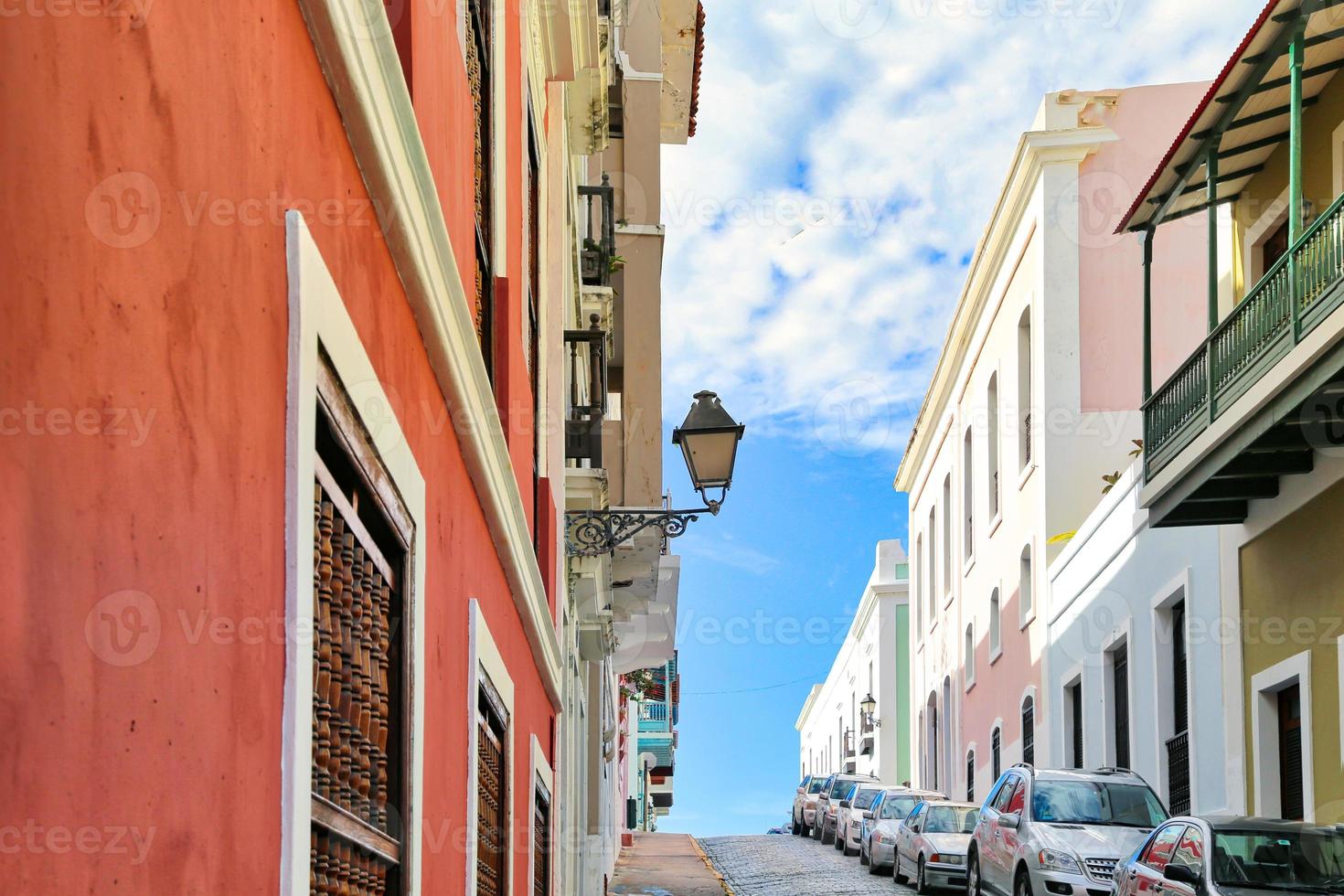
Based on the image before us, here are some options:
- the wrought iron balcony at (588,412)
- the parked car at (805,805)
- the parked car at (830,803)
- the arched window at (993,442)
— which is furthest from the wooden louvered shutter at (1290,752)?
the parked car at (805,805)

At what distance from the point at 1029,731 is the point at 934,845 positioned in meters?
7.85

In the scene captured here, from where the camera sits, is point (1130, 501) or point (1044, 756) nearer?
point (1130, 501)

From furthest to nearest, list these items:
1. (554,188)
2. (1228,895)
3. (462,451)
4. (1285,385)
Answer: (1285,385)
(554,188)
(1228,895)
(462,451)

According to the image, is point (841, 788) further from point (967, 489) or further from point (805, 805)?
point (967, 489)

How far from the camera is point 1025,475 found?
1226 inches

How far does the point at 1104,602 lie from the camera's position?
2412cm

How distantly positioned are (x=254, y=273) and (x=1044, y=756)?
27.0 m

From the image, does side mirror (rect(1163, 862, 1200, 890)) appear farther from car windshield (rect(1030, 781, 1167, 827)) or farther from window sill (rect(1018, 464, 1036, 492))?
window sill (rect(1018, 464, 1036, 492))

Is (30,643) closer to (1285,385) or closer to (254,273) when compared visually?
(254,273)

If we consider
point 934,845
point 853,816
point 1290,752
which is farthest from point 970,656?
point 1290,752

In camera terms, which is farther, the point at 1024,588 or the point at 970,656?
the point at 970,656

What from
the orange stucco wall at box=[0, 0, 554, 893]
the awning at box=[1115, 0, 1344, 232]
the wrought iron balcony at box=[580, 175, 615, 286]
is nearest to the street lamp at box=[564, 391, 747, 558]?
the wrought iron balcony at box=[580, 175, 615, 286]

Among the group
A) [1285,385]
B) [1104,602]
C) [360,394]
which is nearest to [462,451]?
[360,394]

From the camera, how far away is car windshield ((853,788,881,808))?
3341 centimetres
